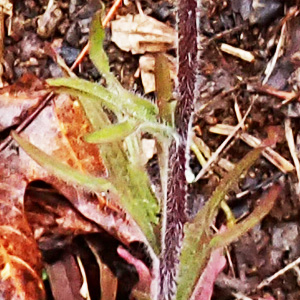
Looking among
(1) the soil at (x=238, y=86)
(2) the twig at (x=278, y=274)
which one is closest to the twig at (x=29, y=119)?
(1) the soil at (x=238, y=86)

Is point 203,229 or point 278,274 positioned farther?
point 278,274

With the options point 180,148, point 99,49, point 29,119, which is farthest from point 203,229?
point 29,119

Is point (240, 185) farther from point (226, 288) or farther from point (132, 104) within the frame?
point (132, 104)

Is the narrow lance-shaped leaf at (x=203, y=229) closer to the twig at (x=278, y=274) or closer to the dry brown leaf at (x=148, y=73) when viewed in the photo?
the twig at (x=278, y=274)

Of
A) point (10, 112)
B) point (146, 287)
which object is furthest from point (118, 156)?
point (10, 112)

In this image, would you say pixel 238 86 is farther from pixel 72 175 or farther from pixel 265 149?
pixel 72 175
